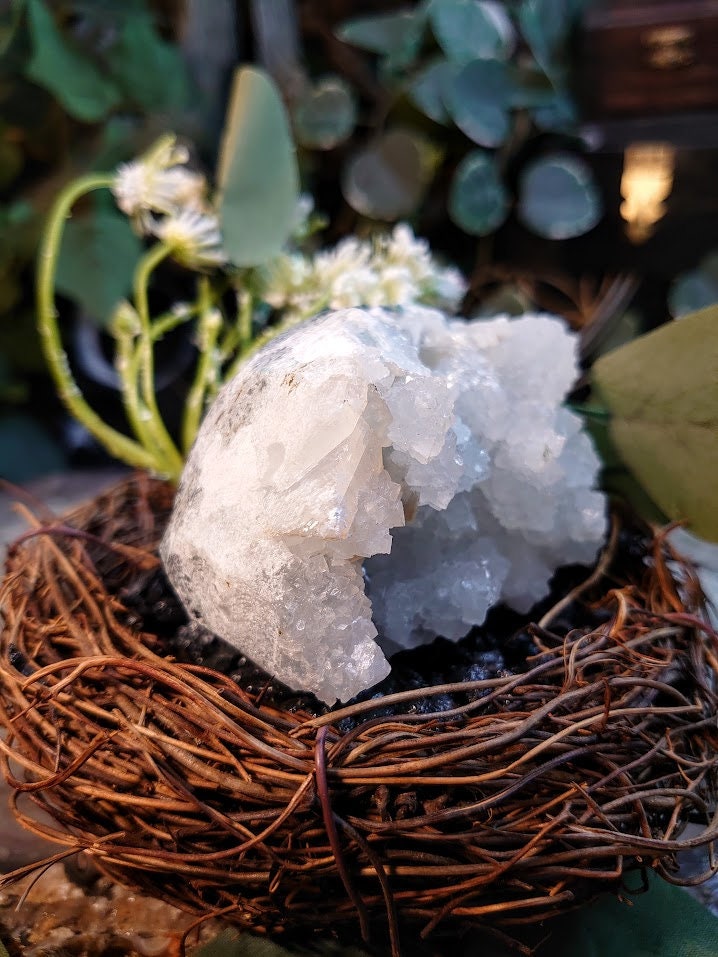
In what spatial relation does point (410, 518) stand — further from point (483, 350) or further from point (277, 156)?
point (277, 156)

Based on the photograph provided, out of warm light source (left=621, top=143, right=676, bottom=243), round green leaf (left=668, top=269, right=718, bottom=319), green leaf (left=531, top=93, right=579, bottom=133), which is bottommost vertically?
round green leaf (left=668, top=269, right=718, bottom=319)

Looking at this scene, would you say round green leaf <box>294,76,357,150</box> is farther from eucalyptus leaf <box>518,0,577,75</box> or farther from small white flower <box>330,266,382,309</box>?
small white flower <box>330,266,382,309</box>

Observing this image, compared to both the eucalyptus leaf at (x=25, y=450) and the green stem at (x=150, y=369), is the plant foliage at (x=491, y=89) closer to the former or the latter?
the green stem at (x=150, y=369)

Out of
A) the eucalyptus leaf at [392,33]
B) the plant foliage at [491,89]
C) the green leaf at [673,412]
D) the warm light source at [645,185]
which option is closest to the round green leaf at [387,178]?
the plant foliage at [491,89]

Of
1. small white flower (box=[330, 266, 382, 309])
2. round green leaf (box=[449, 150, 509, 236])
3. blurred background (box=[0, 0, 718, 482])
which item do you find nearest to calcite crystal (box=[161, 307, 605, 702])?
small white flower (box=[330, 266, 382, 309])

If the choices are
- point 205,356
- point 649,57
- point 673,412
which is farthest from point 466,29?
point 673,412

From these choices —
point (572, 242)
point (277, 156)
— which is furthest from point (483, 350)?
point (572, 242)

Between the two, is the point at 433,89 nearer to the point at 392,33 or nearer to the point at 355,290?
the point at 392,33
